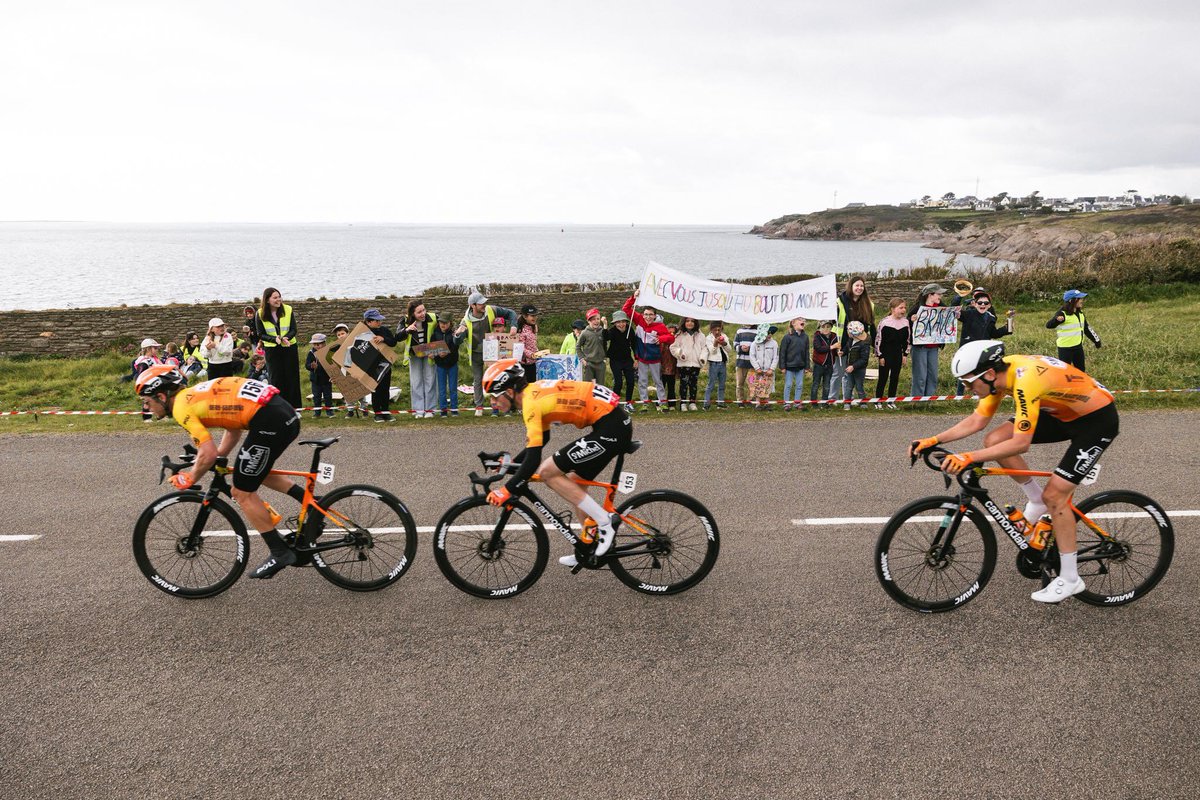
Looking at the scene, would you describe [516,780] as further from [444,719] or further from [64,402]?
[64,402]

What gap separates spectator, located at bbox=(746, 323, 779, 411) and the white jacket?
0.84 meters

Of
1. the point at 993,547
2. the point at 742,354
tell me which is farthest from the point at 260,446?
the point at 742,354

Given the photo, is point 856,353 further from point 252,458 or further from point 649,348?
point 252,458

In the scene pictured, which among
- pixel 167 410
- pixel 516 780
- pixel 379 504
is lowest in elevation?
pixel 516 780

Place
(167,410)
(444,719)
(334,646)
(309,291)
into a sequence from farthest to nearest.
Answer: (309,291) → (167,410) → (334,646) → (444,719)

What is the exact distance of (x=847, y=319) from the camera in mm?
12891

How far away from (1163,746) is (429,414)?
1045 cm

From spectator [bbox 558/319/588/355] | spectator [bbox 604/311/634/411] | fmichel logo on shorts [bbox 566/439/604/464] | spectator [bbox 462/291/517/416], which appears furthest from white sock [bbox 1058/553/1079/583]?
spectator [bbox 462/291/517/416]

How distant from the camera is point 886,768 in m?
3.99

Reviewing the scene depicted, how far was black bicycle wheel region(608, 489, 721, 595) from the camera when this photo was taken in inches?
226

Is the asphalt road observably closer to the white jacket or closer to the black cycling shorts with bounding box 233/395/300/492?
the black cycling shorts with bounding box 233/395/300/492

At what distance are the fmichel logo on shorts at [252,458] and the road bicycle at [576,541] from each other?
139cm

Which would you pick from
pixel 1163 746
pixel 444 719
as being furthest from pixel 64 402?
pixel 1163 746

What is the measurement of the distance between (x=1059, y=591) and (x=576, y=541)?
11.2 feet
